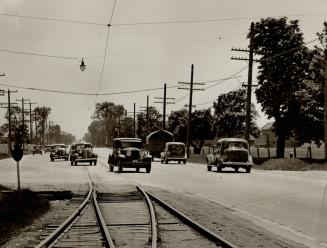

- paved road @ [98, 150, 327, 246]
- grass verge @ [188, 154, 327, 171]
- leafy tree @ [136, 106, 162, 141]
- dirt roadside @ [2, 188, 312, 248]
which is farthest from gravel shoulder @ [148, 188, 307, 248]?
leafy tree @ [136, 106, 162, 141]

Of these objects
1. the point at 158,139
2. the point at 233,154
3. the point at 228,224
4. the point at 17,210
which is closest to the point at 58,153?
the point at 158,139

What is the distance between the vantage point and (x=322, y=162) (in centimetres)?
3516

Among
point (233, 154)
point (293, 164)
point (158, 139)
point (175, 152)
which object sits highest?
point (158, 139)

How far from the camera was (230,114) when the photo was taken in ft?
272

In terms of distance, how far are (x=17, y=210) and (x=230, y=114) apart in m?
70.9

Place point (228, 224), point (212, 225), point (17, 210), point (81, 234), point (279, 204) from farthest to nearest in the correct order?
point (279, 204)
point (17, 210)
point (228, 224)
point (212, 225)
point (81, 234)

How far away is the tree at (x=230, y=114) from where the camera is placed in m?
82.9

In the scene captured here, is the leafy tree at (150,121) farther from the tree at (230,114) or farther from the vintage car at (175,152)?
the vintage car at (175,152)

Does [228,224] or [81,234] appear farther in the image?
[228,224]

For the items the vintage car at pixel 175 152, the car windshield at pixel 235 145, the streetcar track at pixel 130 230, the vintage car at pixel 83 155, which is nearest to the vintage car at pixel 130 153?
the car windshield at pixel 235 145

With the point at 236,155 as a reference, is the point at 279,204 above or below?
below

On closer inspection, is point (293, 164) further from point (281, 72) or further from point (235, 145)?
point (281, 72)

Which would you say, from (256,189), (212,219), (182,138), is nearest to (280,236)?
(212,219)

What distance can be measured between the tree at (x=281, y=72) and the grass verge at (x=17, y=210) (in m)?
37.3
